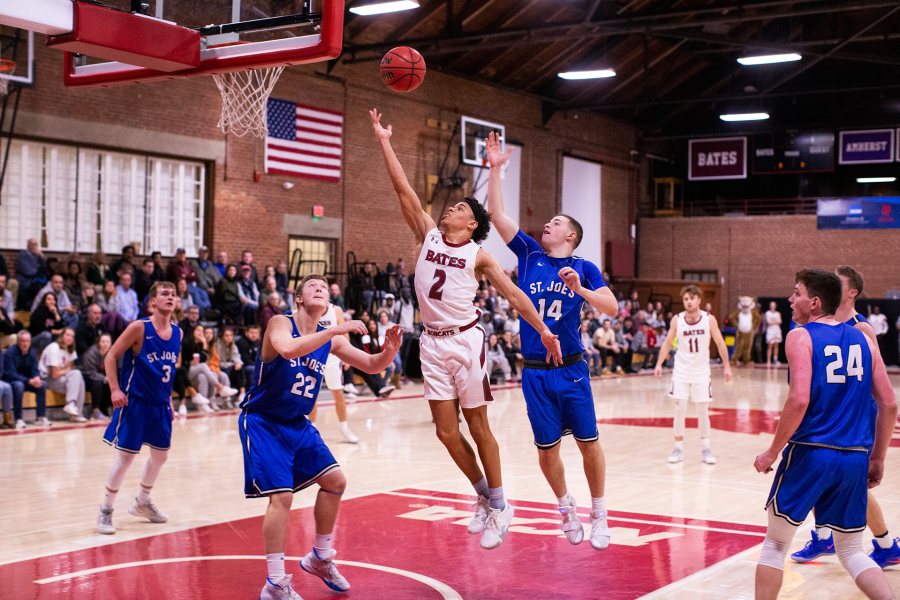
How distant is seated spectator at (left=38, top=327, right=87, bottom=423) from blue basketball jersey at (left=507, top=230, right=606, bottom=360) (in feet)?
27.8

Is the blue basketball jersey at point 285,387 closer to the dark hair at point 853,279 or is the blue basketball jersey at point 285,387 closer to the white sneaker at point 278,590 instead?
the white sneaker at point 278,590

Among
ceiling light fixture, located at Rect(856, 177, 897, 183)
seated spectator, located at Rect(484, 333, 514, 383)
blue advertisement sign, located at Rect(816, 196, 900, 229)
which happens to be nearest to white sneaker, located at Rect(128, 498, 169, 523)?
seated spectator, located at Rect(484, 333, 514, 383)

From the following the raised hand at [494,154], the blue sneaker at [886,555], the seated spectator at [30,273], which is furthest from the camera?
the seated spectator at [30,273]

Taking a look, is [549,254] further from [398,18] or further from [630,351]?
[630,351]

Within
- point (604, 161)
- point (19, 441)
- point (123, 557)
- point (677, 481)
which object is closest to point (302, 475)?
point (123, 557)

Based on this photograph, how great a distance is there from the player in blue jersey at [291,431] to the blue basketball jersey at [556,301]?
1082mm

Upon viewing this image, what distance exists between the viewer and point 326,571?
215 inches

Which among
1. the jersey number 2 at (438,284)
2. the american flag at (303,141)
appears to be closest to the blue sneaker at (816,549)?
the jersey number 2 at (438,284)

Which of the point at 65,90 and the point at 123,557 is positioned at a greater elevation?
the point at 65,90

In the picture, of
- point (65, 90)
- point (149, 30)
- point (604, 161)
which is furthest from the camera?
point (604, 161)

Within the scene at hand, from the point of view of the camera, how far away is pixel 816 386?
14.7 ft

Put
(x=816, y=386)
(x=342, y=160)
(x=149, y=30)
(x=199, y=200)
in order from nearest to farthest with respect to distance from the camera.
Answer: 1. (x=816, y=386)
2. (x=149, y=30)
3. (x=199, y=200)
4. (x=342, y=160)

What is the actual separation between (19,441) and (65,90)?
7.61 m

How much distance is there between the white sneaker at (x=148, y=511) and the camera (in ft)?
23.6
